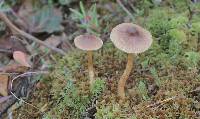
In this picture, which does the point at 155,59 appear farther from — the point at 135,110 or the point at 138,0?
the point at 138,0

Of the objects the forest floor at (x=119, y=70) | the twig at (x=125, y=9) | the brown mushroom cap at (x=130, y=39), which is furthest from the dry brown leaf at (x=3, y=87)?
the twig at (x=125, y=9)

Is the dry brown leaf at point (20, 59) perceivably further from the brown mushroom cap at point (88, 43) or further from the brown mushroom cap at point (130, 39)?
the brown mushroom cap at point (130, 39)

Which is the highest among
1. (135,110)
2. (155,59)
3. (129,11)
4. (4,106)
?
(129,11)

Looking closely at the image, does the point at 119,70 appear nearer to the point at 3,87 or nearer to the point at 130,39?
the point at 130,39

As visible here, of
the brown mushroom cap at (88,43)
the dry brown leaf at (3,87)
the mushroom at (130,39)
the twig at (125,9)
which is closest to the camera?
the mushroom at (130,39)

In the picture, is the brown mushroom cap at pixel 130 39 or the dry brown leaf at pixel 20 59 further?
the dry brown leaf at pixel 20 59

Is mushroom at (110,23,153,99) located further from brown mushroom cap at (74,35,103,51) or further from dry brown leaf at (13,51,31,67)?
dry brown leaf at (13,51,31,67)

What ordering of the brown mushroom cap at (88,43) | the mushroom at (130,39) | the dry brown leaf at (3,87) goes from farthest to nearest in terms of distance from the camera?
the dry brown leaf at (3,87)
the brown mushroom cap at (88,43)
the mushroom at (130,39)

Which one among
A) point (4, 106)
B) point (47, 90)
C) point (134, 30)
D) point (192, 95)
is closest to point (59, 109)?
point (47, 90)

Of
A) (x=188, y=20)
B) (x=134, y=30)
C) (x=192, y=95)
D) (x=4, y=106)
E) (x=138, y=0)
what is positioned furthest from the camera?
(x=138, y=0)
